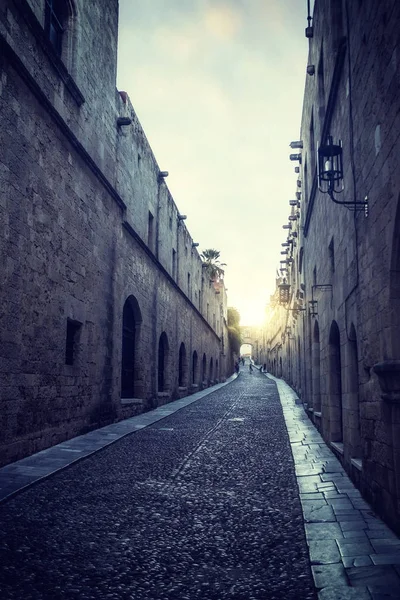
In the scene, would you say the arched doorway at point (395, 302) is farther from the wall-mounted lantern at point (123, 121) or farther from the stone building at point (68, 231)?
the wall-mounted lantern at point (123, 121)

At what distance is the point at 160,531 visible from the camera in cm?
425

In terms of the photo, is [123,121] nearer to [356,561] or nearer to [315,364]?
[315,364]

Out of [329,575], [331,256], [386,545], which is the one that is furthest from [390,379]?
[331,256]

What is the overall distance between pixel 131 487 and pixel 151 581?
8.33ft

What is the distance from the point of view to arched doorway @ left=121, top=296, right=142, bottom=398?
13.9 m

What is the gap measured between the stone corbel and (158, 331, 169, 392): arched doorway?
14471mm

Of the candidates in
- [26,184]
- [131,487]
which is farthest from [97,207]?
[131,487]

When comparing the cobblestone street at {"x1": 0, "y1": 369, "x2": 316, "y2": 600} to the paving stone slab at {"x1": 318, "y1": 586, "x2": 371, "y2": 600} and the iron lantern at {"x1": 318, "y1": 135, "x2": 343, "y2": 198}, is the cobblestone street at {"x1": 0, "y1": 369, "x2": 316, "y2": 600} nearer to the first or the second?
the paving stone slab at {"x1": 318, "y1": 586, "x2": 371, "y2": 600}

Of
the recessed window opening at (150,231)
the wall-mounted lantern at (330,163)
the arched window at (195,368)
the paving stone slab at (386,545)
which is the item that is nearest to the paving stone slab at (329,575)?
the paving stone slab at (386,545)

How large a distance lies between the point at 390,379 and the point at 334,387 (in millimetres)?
4446

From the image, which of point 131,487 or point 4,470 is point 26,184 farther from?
point 131,487

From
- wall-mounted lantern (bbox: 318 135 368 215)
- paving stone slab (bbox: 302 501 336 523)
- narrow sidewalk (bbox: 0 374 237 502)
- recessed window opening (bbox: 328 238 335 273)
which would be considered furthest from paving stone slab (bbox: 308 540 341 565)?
recessed window opening (bbox: 328 238 335 273)

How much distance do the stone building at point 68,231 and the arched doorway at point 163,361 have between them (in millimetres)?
2704

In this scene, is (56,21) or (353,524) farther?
(56,21)
